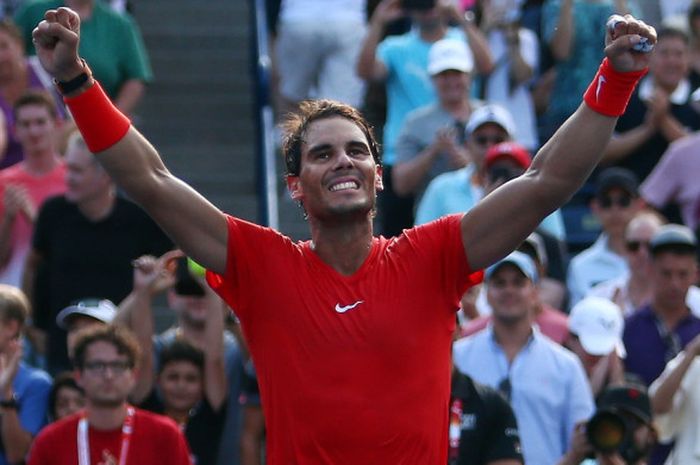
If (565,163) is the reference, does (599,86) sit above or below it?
above

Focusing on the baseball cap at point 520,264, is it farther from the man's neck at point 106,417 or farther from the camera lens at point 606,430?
the man's neck at point 106,417

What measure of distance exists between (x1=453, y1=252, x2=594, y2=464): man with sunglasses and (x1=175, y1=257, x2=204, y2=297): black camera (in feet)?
4.99

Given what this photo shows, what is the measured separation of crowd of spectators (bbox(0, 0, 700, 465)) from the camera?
→ 859 centimetres

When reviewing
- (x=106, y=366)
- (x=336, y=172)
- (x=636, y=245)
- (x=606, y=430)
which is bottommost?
(x=606, y=430)

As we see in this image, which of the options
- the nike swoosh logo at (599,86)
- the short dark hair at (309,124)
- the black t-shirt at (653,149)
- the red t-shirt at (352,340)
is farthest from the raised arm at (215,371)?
the black t-shirt at (653,149)

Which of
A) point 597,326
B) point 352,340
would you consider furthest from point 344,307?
point 597,326

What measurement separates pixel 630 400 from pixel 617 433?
0.41 m

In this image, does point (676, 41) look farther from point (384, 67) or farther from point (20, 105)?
point (20, 105)

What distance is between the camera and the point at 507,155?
10133 mm

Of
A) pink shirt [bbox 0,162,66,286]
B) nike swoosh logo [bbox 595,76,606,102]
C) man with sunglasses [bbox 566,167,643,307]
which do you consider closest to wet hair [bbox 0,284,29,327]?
pink shirt [bbox 0,162,66,286]

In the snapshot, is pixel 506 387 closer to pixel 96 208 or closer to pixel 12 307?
pixel 12 307

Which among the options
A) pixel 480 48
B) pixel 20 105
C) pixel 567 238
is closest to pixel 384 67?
pixel 480 48

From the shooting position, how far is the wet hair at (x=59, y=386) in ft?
29.1

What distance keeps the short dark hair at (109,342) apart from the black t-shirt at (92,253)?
1.52 metres
